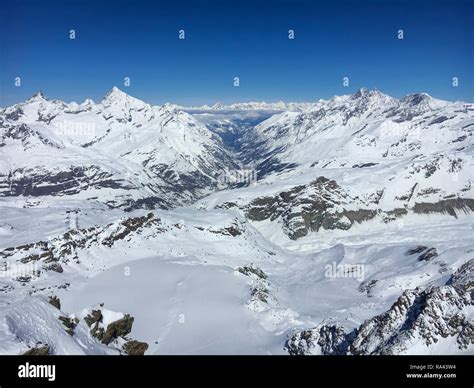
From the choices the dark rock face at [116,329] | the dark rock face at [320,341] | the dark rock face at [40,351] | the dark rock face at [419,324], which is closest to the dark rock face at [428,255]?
the dark rock face at [320,341]

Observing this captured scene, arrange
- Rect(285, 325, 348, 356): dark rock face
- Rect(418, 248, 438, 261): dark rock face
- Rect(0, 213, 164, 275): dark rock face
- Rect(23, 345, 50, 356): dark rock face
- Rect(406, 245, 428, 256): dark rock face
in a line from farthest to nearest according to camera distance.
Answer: Rect(406, 245, 428, 256): dark rock face
Rect(418, 248, 438, 261): dark rock face
Rect(0, 213, 164, 275): dark rock face
Rect(285, 325, 348, 356): dark rock face
Rect(23, 345, 50, 356): dark rock face

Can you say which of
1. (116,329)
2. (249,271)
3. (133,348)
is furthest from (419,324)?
(249,271)

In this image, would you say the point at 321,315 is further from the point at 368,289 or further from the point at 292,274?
the point at 292,274

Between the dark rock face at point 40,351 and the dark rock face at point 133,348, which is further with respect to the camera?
the dark rock face at point 133,348

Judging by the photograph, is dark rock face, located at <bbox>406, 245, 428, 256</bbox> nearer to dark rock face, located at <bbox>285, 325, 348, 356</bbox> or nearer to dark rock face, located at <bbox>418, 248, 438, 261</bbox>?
dark rock face, located at <bbox>418, 248, 438, 261</bbox>

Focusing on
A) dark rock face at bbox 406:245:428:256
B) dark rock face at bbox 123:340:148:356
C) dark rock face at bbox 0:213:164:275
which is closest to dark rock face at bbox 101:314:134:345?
dark rock face at bbox 123:340:148:356

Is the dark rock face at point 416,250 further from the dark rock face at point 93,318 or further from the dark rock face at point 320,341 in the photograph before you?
the dark rock face at point 93,318

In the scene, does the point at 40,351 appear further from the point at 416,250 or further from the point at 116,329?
the point at 416,250

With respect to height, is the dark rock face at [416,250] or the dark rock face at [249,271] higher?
the dark rock face at [249,271]

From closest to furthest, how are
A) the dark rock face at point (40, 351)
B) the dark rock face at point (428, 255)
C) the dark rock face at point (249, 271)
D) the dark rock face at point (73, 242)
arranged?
the dark rock face at point (40, 351)
the dark rock face at point (73, 242)
the dark rock face at point (249, 271)
the dark rock face at point (428, 255)
